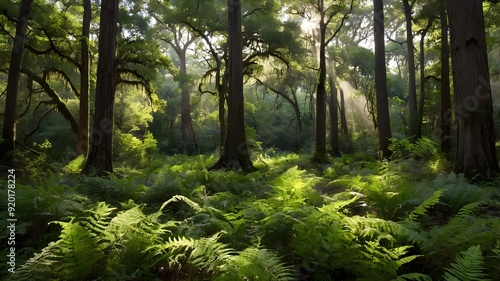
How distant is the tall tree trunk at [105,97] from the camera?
27.7ft

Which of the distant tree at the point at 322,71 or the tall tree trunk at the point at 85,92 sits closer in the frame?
the tall tree trunk at the point at 85,92

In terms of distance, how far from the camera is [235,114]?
1047 centimetres

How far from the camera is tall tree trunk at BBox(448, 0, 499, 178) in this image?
6309 millimetres

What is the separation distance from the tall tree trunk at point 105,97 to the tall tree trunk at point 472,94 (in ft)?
26.4

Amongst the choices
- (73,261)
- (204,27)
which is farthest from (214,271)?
(204,27)

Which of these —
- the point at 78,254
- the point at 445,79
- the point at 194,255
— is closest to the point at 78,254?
Answer: the point at 78,254

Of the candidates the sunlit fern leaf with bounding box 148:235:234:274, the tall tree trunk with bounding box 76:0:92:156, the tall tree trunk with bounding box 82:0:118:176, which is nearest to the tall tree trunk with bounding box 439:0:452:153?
the tall tree trunk with bounding box 82:0:118:176

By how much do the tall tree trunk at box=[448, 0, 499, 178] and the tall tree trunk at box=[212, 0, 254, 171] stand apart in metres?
5.58

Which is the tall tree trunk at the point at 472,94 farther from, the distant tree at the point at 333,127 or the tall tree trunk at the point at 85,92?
the distant tree at the point at 333,127

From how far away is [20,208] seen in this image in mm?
4070

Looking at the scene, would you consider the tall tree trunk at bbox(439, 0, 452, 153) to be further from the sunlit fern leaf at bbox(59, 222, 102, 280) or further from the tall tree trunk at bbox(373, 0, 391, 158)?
the sunlit fern leaf at bbox(59, 222, 102, 280)

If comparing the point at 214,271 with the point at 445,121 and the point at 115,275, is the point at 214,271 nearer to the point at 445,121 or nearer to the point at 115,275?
the point at 115,275

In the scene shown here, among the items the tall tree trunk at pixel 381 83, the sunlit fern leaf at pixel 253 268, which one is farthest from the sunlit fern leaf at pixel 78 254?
the tall tree trunk at pixel 381 83

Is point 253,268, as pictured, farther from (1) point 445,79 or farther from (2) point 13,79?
(1) point 445,79
